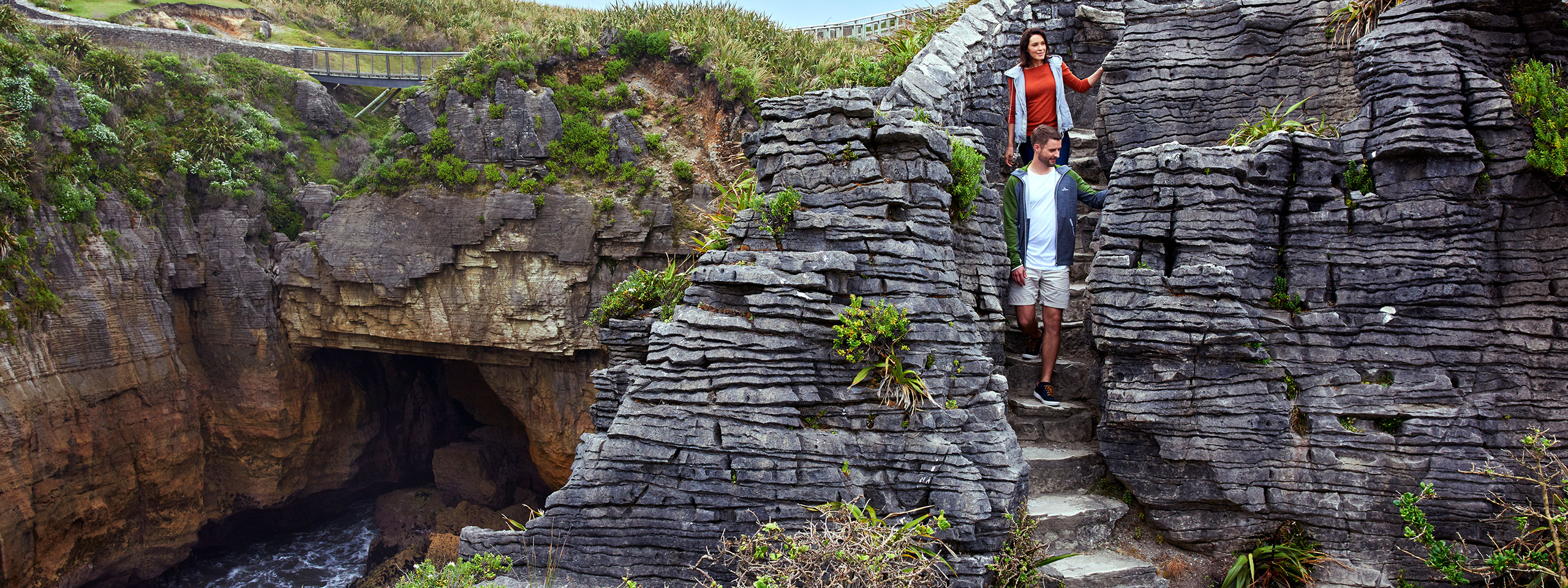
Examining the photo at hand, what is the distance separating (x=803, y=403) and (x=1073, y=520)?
2.57 m

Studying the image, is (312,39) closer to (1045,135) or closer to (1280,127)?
(1045,135)

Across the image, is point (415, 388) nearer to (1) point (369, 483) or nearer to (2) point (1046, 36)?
(1) point (369, 483)

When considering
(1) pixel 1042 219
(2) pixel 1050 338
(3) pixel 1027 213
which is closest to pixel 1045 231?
(1) pixel 1042 219

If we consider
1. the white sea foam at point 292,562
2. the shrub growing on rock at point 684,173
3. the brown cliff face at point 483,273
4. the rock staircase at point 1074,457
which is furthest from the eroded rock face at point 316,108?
the rock staircase at point 1074,457

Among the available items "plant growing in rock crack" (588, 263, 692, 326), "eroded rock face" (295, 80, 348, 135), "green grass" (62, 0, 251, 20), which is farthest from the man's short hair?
"green grass" (62, 0, 251, 20)

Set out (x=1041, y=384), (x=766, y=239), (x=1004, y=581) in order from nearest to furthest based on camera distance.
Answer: (x=1004, y=581), (x=766, y=239), (x=1041, y=384)

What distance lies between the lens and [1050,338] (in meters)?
6.77

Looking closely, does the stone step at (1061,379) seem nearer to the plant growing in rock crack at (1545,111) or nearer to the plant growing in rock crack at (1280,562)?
the plant growing in rock crack at (1280,562)

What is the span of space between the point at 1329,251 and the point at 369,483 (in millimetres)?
21374

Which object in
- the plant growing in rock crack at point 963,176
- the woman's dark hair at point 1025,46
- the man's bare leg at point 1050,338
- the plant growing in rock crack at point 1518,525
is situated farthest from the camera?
the woman's dark hair at point 1025,46

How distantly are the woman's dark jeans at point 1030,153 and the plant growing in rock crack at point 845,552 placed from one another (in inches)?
162

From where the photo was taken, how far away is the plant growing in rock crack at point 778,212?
574 centimetres

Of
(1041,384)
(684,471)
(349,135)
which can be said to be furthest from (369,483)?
(1041,384)

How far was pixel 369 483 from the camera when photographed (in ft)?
63.9
